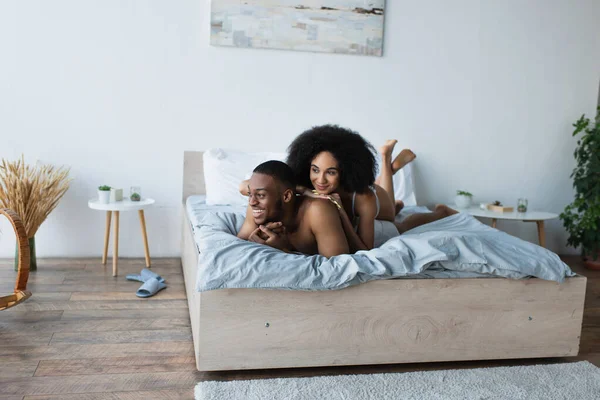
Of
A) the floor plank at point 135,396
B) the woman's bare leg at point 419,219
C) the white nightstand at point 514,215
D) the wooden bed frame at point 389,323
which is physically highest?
the woman's bare leg at point 419,219

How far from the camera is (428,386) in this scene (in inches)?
87.7

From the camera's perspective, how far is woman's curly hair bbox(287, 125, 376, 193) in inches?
101

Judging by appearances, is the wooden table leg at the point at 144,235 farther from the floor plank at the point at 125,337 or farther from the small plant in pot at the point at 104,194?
the floor plank at the point at 125,337

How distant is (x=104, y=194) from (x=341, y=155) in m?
1.69

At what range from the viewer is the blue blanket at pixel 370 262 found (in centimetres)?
216

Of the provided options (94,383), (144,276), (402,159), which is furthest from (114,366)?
(402,159)

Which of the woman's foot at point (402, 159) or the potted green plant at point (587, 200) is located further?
the potted green plant at point (587, 200)

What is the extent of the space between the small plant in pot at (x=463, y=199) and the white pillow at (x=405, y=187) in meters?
0.32

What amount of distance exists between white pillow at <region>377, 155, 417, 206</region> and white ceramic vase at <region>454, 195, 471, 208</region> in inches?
12.6

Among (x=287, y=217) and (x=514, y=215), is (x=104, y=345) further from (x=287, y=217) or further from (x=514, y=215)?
(x=514, y=215)

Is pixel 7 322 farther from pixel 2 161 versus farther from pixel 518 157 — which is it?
pixel 518 157

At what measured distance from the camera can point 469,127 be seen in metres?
4.38

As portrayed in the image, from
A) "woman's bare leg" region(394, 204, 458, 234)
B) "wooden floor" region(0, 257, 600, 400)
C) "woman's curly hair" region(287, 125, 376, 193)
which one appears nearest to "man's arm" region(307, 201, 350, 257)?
"woman's curly hair" region(287, 125, 376, 193)

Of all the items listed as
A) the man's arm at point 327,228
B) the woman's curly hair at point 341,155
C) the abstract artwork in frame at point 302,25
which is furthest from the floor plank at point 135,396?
the abstract artwork in frame at point 302,25
